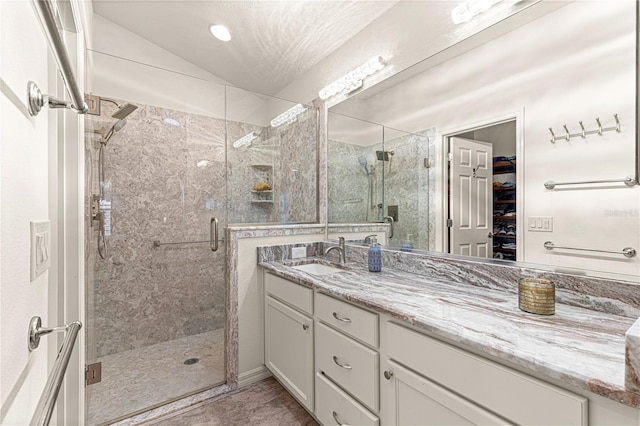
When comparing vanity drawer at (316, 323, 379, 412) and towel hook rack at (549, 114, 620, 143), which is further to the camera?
vanity drawer at (316, 323, 379, 412)

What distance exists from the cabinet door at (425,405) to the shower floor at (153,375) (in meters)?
1.47

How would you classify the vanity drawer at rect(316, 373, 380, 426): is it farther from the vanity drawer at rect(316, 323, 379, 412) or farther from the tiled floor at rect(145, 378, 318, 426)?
the tiled floor at rect(145, 378, 318, 426)

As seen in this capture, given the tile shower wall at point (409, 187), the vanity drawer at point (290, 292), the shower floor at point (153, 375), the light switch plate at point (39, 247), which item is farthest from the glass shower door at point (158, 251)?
the tile shower wall at point (409, 187)

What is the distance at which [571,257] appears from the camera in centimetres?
117

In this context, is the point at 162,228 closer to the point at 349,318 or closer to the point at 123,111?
the point at 123,111

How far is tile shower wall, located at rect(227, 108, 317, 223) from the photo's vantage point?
2.41 metres

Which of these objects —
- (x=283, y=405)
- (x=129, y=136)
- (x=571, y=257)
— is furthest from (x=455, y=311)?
(x=129, y=136)

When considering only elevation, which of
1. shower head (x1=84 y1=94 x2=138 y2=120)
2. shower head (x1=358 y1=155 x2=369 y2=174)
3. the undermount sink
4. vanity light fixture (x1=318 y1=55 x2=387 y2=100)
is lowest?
the undermount sink

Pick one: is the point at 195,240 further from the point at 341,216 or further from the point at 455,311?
the point at 455,311

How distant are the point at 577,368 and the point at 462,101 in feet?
4.18

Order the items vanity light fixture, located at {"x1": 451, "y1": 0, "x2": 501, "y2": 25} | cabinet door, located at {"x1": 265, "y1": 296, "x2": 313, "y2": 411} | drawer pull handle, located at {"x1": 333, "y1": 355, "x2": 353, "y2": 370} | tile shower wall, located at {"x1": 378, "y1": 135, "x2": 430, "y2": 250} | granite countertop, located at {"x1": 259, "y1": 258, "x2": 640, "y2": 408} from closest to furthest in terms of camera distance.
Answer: granite countertop, located at {"x1": 259, "y1": 258, "x2": 640, "y2": 408} → drawer pull handle, located at {"x1": 333, "y1": 355, "x2": 353, "y2": 370} → vanity light fixture, located at {"x1": 451, "y1": 0, "x2": 501, "y2": 25} → cabinet door, located at {"x1": 265, "y1": 296, "x2": 313, "y2": 411} → tile shower wall, located at {"x1": 378, "y1": 135, "x2": 430, "y2": 250}

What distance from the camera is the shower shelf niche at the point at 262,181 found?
8.00ft

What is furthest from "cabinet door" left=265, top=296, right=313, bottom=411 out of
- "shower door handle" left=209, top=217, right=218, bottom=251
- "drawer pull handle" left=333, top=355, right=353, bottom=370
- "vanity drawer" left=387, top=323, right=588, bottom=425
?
"vanity drawer" left=387, top=323, right=588, bottom=425

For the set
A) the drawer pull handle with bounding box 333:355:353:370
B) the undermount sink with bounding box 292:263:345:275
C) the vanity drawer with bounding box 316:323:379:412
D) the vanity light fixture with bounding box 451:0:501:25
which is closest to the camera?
the vanity drawer with bounding box 316:323:379:412
